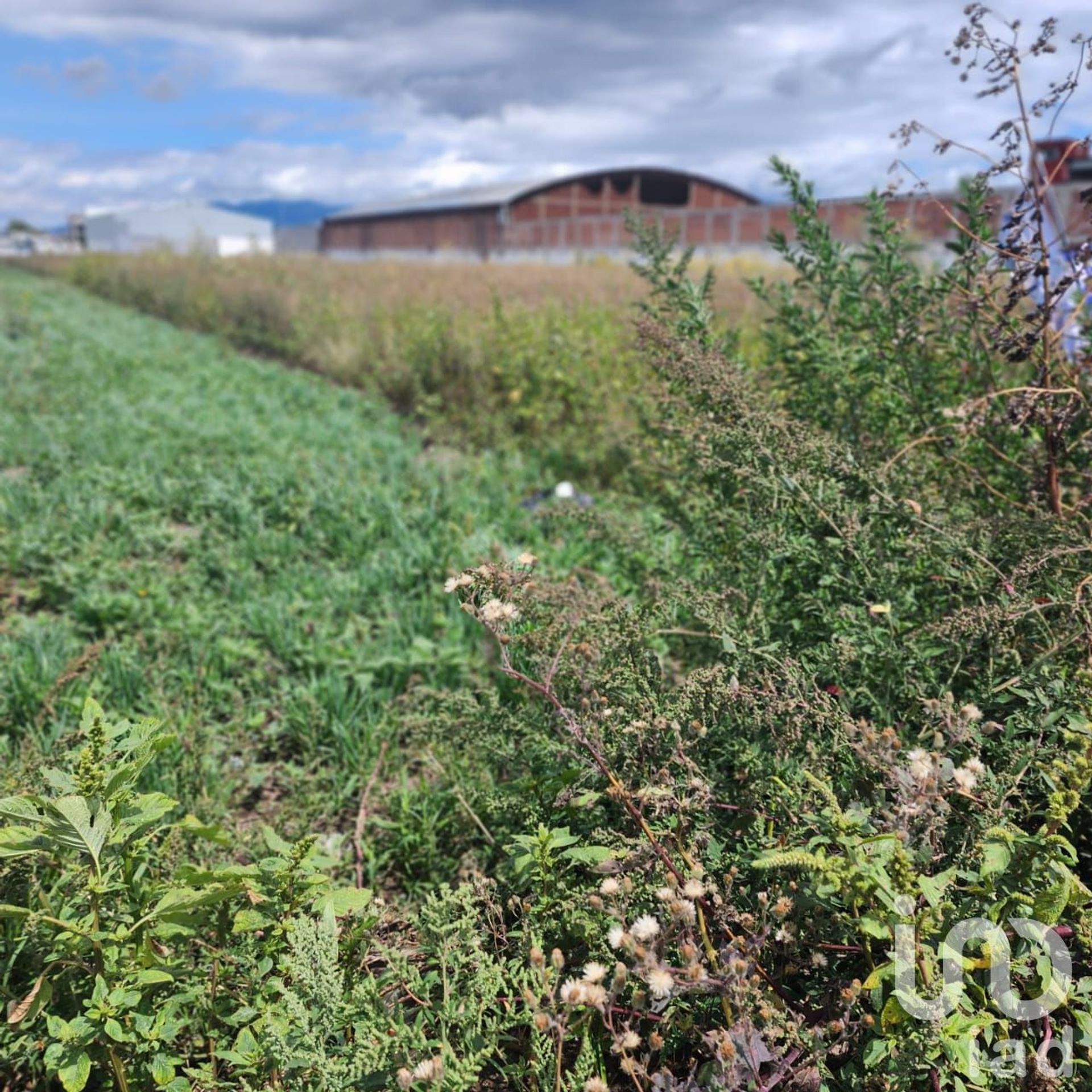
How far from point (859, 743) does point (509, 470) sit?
460cm

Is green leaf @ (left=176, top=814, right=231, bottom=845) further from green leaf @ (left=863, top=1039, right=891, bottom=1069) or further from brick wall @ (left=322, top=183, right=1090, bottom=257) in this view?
brick wall @ (left=322, top=183, right=1090, bottom=257)

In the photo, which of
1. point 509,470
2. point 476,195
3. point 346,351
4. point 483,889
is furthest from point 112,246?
point 483,889

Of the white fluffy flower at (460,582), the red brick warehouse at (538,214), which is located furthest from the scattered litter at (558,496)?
the red brick warehouse at (538,214)

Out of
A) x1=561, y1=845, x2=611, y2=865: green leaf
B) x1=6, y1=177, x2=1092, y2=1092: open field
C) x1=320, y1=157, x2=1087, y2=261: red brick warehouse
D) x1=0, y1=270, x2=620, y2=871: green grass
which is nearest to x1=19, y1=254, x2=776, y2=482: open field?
x1=0, y1=270, x2=620, y2=871: green grass

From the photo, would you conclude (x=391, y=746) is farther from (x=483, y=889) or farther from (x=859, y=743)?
(x=859, y=743)

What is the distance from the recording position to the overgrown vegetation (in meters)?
1.30

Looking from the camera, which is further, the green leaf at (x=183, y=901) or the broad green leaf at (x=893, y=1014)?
the green leaf at (x=183, y=901)

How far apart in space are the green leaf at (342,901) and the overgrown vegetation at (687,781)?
0.03 feet

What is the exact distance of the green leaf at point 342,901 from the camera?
1676mm

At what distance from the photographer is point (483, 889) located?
169 cm

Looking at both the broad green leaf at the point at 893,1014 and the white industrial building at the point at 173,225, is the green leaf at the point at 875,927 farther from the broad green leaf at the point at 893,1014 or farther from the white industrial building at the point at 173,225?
the white industrial building at the point at 173,225

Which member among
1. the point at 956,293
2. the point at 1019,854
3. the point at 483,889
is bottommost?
the point at 483,889

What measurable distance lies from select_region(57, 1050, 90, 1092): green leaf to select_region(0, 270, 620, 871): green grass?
86cm

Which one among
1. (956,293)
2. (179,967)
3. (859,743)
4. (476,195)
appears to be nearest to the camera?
(859,743)
